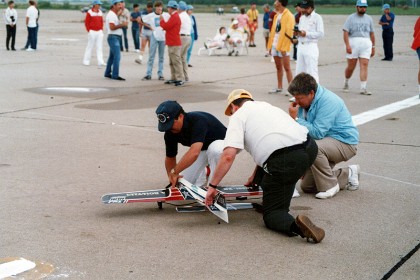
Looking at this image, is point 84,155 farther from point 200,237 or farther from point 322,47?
point 322,47

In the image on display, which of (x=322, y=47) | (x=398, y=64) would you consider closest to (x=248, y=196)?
(x=398, y=64)

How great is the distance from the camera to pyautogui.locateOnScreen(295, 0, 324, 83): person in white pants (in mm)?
13180

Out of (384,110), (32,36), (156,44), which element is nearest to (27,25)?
(32,36)

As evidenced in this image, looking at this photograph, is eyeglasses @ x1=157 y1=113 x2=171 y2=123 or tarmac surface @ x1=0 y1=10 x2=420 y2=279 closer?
tarmac surface @ x1=0 y1=10 x2=420 y2=279

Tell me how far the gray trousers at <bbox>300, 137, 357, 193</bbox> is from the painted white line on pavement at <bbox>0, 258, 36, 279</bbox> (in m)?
3.01

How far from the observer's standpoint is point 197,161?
698 cm

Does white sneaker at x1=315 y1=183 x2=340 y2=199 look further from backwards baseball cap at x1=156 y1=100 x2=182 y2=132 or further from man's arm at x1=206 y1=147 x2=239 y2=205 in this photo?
backwards baseball cap at x1=156 y1=100 x2=182 y2=132

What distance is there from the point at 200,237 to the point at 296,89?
6.01 feet

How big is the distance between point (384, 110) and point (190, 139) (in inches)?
273

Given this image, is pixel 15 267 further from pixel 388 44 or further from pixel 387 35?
pixel 387 35

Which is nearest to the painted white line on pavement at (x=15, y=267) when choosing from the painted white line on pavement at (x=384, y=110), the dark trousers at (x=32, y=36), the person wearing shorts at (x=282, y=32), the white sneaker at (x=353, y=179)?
the white sneaker at (x=353, y=179)

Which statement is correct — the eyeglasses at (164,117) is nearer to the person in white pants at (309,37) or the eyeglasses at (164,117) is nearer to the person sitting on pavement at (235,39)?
the person in white pants at (309,37)

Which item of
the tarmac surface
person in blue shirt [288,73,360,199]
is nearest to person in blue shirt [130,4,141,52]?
the tarmac surface

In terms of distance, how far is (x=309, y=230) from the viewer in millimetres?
5590
